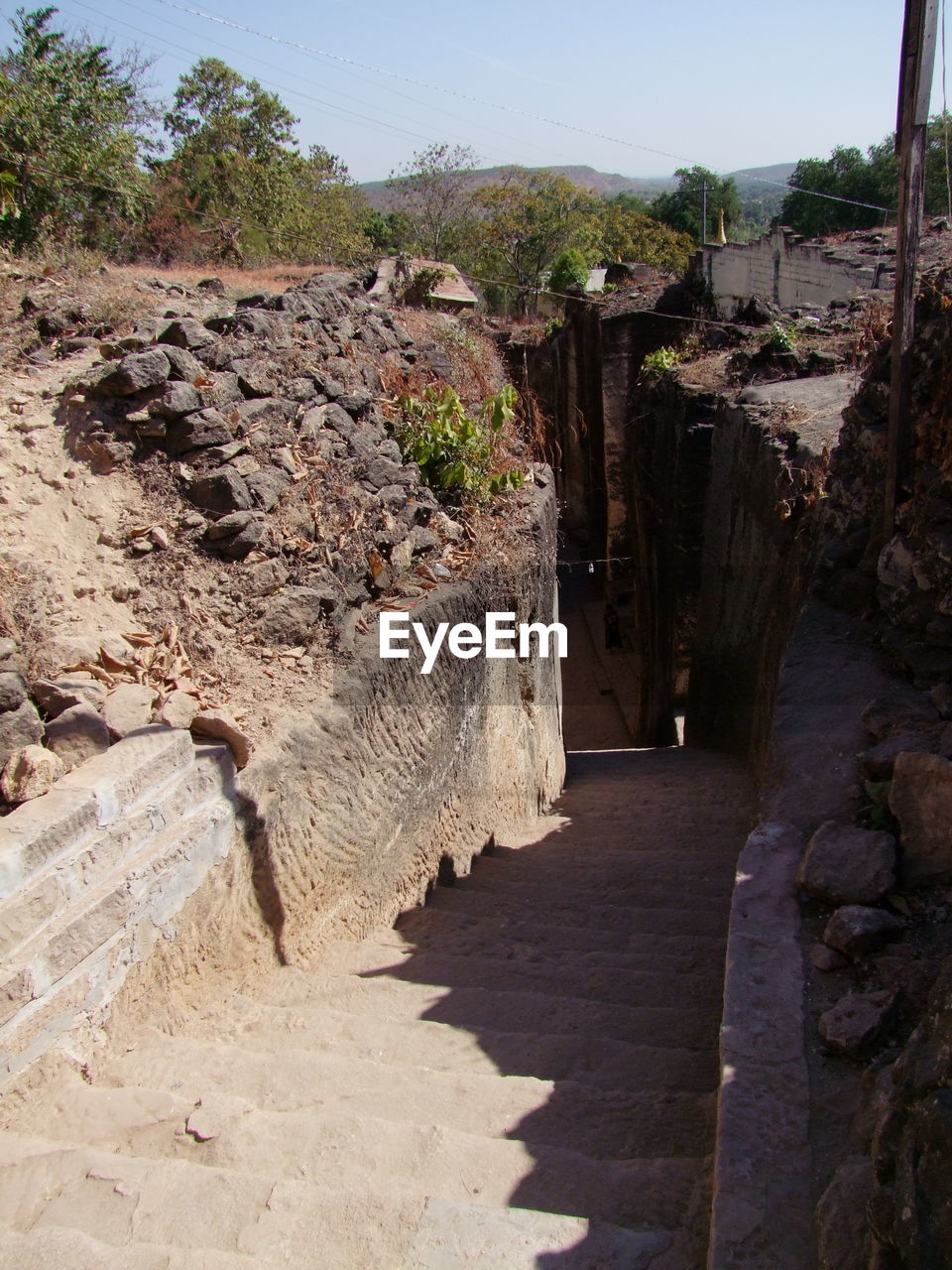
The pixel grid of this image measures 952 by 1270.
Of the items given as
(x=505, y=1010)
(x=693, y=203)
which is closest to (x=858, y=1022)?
(x=505, y=1010)

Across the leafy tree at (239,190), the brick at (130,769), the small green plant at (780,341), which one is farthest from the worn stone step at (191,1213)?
the leafy tree at (239,190)

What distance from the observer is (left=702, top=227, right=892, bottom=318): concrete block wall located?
1135 cm

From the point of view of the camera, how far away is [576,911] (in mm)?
4660

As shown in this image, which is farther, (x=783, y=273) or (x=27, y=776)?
(x=783, y=273)

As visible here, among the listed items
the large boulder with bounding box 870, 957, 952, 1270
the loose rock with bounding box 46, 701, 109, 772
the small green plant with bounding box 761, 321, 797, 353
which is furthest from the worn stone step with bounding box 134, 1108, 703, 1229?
the small green plant with bounding box 761, 321, 797, 353

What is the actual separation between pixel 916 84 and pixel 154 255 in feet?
45.6

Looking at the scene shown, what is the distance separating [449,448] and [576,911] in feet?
10.9

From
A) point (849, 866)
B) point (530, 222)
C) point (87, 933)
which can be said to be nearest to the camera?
point (87, 933)

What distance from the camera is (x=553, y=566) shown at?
779cm

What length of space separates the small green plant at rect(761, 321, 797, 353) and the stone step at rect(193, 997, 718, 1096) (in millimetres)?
7963

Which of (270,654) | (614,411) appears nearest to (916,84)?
(270,654)

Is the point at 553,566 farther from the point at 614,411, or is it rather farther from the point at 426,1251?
the point at 614,411

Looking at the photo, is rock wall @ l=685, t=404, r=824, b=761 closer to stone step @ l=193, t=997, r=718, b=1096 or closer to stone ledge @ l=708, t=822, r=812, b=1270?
stone ledge @ l=708, t=822, r=812, b=1270

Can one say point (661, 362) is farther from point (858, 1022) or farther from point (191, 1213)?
point (191, 1213)
